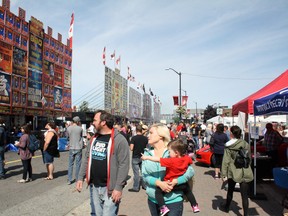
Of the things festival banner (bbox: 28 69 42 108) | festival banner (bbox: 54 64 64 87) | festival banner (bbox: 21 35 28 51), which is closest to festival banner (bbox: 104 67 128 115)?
festival banner (bbox: 54 64 64 87)

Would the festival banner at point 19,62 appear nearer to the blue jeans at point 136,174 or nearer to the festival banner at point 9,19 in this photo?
the festival banner at point 9,19

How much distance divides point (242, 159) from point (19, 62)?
24.2m

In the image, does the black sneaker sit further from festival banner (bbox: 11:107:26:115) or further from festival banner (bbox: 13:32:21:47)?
festival banner (bbox: 13:32:21:47)

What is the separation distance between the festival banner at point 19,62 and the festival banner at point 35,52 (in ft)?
4.06

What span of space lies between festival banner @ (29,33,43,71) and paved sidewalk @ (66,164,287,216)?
2241cm

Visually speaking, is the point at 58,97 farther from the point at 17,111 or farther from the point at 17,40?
the point at 17,40

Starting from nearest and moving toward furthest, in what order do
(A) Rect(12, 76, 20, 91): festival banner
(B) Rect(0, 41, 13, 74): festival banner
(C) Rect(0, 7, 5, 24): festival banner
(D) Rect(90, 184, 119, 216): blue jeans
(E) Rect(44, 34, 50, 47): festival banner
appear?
1. (D) Rect(90, 184, 119, 216): blue jeans
2. (B) Rect(0, 41, 13, 74): festival banner
3. (C) Rect(0, 7, 5, 24): festival banner
4. (A) Rect(12, 76, 20, 91): festival banner
5. (E) Rect(44, 34, 50, 47): festival banner

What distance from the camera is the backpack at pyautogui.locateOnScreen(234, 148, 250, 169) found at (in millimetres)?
5645

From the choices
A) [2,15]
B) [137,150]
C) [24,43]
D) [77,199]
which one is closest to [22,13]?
[24,43]

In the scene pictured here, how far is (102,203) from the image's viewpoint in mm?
3906

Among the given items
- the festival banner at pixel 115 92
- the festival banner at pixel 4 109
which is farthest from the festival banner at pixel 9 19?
the festival banner at pixel 115 92

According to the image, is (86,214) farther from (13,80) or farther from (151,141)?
(13,80)

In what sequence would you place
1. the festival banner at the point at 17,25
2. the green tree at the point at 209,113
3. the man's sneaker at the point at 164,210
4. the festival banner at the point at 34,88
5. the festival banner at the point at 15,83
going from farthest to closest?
1. the green tree at the point at 209,113
2. the festival banner at the point at 34,88
3. the festival banner at the point at 17,25
4. the festival banner at the point at 15,83
5. the man's sneaker at the point at 164,210

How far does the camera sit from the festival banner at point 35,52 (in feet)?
92.5
